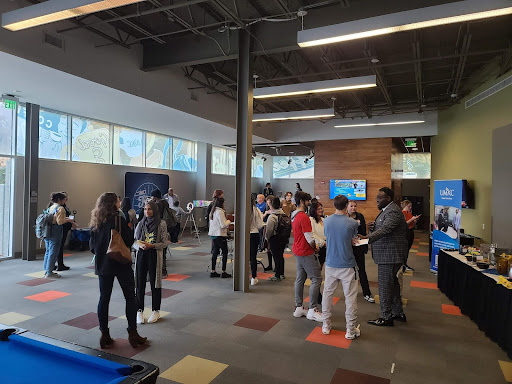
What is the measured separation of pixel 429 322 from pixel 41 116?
9.40 metres

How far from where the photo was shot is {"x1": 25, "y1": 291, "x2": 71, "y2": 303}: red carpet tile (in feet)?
16.4

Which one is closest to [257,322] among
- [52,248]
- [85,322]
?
[85,322]

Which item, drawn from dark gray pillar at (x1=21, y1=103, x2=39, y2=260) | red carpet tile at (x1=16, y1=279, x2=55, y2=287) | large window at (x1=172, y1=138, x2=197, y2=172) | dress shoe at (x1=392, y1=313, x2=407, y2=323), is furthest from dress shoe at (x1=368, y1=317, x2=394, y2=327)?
large window at (x1=172, y1=138, x2=197, y2=172)

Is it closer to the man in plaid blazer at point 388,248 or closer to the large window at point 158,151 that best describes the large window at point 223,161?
the large window at point 158,151

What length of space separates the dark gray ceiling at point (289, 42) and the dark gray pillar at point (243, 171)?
31cm

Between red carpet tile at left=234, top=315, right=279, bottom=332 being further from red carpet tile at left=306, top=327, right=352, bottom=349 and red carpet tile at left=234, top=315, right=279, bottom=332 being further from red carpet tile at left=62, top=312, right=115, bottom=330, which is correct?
red carpet tile at left=62, top=312, right=115, bottom=330

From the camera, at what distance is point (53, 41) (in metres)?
5.64

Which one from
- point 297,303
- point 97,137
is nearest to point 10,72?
point 97,137

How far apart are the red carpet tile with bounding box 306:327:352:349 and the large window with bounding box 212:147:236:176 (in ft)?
44.0

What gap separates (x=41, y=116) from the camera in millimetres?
8742

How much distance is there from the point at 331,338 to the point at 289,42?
4456 mm

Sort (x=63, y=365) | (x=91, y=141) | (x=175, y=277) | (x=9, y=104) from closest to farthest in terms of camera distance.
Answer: (x=63, y=365) → (x=175, y=277) → (x=9, y=104) → (x=91, y=141)

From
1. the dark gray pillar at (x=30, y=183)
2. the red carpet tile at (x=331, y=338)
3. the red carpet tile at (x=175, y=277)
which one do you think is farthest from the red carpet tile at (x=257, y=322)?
the dark gray pillar at (x=30, y=183)

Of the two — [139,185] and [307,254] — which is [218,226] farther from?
[139,185]
